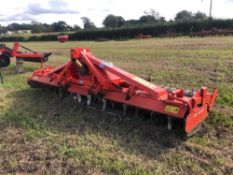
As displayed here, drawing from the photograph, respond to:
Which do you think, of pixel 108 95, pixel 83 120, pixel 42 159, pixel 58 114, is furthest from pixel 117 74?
pixel 42 159

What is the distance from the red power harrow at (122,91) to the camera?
4.01m

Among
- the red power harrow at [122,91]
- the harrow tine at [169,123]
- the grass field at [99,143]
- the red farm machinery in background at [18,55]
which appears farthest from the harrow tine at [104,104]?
the red farm machinery in background at [18,55]

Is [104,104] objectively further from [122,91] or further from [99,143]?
[99,143]

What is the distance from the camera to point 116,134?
439 cm

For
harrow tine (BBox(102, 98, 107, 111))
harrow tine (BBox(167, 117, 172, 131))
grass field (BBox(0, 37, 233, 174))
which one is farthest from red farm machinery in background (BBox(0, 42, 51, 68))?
harrow tine (BBox(167, 117, 172, 131))

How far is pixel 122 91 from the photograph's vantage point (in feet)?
16.0

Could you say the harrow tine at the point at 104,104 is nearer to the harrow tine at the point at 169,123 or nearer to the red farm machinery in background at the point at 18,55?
the harrow tine at the point at 169,123

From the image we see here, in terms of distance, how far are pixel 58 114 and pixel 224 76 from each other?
4072 mm

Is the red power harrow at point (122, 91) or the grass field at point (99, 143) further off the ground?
the red power harrow at point (122, 91)

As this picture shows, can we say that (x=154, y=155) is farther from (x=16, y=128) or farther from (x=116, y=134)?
(x=16, y=128)

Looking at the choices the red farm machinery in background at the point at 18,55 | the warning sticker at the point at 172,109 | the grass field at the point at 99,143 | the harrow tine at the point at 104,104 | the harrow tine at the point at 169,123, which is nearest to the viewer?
the grass field at the point at 99,143

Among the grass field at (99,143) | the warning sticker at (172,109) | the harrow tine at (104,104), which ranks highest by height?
the warning sticker at (172,109)

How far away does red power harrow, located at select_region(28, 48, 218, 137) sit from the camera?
158 inches

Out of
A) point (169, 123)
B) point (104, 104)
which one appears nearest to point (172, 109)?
point (169, 123)
